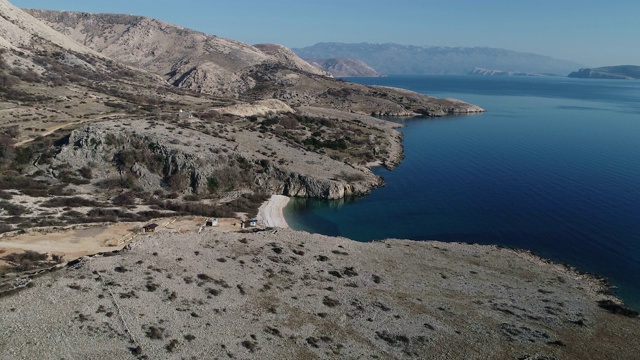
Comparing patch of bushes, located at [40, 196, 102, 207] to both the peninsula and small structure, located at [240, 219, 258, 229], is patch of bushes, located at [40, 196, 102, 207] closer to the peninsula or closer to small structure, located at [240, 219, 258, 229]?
the peninsula

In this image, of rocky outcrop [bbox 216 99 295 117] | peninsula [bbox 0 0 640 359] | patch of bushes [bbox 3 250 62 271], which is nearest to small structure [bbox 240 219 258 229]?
peninsula [bbox 0 0 640 359]

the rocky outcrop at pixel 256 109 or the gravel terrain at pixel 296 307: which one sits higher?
the rocky outcrop at pixel 256 109

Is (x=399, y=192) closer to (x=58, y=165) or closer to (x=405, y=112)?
(x=58, y=165)

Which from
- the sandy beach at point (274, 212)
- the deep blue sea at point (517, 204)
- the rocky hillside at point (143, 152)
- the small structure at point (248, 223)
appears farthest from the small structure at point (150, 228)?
the deep blue sea at point (517, 204)

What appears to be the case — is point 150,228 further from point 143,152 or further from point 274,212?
point 143,152

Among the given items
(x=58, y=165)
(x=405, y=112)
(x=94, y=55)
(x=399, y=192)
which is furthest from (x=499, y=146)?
(x=94, y=55)

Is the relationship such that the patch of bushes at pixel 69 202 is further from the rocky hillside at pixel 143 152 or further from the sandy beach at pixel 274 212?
the sandy beach at pixel 274 212
